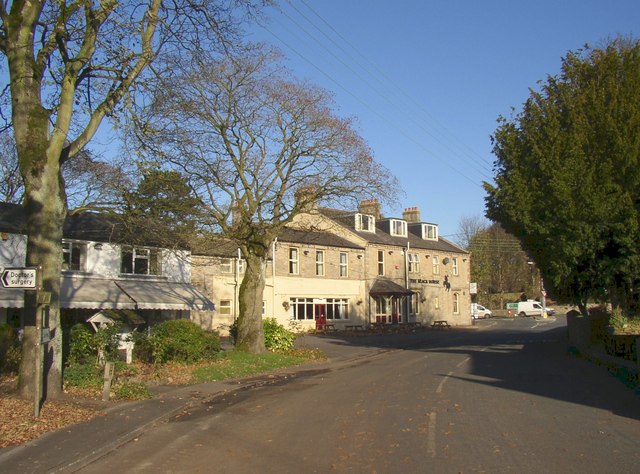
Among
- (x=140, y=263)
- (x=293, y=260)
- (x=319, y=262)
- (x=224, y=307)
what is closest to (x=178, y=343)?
(x=140, y=263)

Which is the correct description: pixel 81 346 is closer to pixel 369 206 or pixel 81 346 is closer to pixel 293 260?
A: pixel 369 206

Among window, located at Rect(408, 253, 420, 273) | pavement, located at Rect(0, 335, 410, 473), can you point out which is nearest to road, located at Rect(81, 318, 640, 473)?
pavement, located at Rect(0, 335, 410, 473)

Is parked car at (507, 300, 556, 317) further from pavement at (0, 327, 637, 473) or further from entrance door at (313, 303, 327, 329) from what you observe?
pavement at (0, 327, 637, 473)

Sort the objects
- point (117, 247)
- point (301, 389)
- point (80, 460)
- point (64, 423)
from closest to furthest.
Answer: point (80, 460) < point (64, 423) < point (301, 389) < point (117, 247)

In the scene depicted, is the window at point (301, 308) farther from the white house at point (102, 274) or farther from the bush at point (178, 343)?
the bush at point (178, 343)

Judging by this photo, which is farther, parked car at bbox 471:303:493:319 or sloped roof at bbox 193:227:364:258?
parked car at bbox 471:303:493:319

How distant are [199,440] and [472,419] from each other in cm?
439

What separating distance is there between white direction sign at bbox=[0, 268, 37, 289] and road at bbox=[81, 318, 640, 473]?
3074mm

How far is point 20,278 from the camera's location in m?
10.5

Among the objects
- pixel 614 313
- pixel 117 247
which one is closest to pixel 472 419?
pixel 614 313

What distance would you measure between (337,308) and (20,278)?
36.4m

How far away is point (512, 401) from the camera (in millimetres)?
12773

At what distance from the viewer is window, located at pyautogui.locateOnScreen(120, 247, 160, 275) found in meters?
29.1

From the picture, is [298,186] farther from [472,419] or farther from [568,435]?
[568,435]
